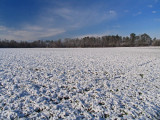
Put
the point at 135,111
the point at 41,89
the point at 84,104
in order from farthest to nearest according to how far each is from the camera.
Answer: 1. the point at 41,89
2. the point at 84,104
3. the point at 135,111

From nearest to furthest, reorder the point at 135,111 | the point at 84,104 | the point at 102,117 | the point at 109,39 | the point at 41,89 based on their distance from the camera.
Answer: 1. the point at 102,117
2. the point at 135,111
3. the point at 84,104
4. the point at 41,89
5. the point at 109,39

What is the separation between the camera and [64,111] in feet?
12.1

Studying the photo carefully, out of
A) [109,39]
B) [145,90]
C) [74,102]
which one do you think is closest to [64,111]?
[74,102]

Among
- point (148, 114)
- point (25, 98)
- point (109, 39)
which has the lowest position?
point (148, 114)

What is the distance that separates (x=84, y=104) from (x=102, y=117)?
958mm

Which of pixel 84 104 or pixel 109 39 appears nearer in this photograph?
pixel 84 104

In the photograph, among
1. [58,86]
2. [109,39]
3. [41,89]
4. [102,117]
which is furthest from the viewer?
[109,39]

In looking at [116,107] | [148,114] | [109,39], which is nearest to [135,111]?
[148,114]

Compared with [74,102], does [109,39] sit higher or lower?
higher

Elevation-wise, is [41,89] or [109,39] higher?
[109,39]

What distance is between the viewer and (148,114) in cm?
363

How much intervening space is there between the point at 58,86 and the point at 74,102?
1910mm

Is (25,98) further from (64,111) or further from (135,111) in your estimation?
(135,111)

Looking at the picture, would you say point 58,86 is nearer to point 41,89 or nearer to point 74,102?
point 41,89
